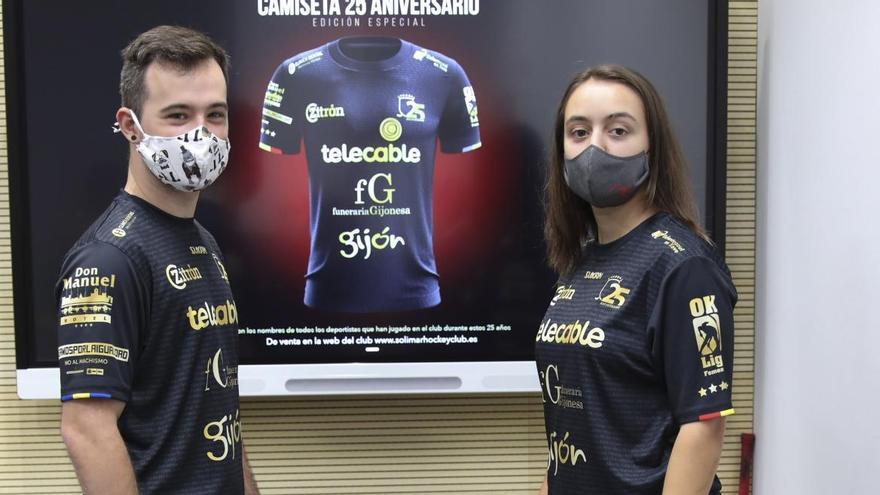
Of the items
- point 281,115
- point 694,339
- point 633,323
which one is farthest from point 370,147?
point 694,339

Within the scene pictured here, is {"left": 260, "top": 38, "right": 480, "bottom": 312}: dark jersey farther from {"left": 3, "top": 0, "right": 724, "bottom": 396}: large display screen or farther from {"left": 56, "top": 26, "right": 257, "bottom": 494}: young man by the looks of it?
{"left": 56, "top": 26, "right": 257, "bottom": 494}: young man

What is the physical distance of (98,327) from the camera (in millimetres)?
1467

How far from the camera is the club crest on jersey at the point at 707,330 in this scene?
1.48 m

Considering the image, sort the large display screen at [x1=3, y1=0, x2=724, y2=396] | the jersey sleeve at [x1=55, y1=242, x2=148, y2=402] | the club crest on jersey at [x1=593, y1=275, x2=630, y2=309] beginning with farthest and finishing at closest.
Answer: the large display screen at [x1=3, y1=0, x2=724, y2=396] < the club crest on jersey at [x1=593, y1=275, x2=630, y2=309] < the jersey sleeve at [x1=55, y1=242, x2=148, y2=402]

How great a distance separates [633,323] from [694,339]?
12 cm

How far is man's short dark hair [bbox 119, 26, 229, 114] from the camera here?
1.61 metres

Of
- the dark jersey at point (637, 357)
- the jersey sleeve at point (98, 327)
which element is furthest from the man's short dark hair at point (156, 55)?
the dark jersey at point (637, 357)

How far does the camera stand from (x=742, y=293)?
2838 millimetres

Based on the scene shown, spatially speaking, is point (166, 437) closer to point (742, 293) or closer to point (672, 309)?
point (672, 309)

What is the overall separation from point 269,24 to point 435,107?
0.55 metres

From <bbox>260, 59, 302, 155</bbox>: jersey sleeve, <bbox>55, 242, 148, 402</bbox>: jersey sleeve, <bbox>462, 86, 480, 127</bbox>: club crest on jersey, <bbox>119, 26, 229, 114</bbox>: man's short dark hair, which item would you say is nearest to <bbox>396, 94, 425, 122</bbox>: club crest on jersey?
<bbox>462, 86, 480, 127</bbox>: club crest on jersey

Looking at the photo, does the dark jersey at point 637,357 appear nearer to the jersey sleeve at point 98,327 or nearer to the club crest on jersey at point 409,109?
the jersey sleeve at point 98,327

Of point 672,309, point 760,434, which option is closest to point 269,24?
point 672,309

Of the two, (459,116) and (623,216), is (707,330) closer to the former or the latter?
(623,216)
